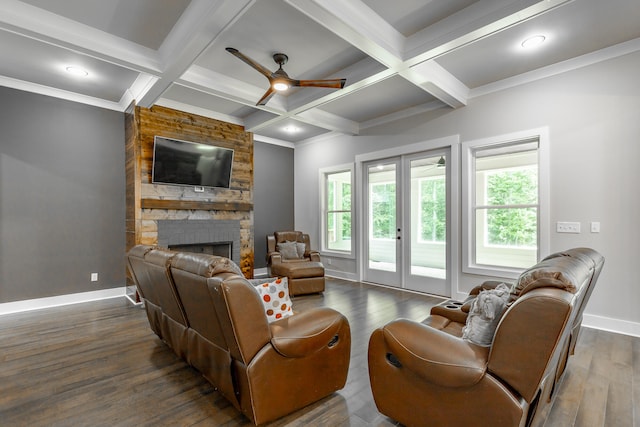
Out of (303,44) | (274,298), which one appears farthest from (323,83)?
(274,298)

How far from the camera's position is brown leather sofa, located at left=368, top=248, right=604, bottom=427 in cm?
127

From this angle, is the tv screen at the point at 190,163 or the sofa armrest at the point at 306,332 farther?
the tv screen at the point at 190,163

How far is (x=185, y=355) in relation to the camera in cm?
240

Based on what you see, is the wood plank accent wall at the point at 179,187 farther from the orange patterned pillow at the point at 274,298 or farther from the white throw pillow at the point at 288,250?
the orange patterned pillow at the point at 274,298

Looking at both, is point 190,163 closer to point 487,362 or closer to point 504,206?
point 504,206

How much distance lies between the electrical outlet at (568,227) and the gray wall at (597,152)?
0.05 meters

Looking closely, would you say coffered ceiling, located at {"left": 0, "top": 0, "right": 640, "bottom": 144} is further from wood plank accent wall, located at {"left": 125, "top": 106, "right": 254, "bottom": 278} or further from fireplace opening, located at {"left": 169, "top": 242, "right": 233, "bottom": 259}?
→ fireplace opening, located at {"left": 169, "top": 242, "right": 233, "bottom": 259}

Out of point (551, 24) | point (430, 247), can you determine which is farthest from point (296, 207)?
point (551, 24)

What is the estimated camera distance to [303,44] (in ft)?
10.5

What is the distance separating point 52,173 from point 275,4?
3912mm

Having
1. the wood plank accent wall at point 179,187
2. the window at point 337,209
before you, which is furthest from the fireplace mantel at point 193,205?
the window at point 337,209

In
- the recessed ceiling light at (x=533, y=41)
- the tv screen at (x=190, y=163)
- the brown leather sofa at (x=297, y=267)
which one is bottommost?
the brown leather sofa at (x=297, y=267)

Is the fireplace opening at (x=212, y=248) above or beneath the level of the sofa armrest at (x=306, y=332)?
above

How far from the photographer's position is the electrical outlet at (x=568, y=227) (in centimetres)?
349
